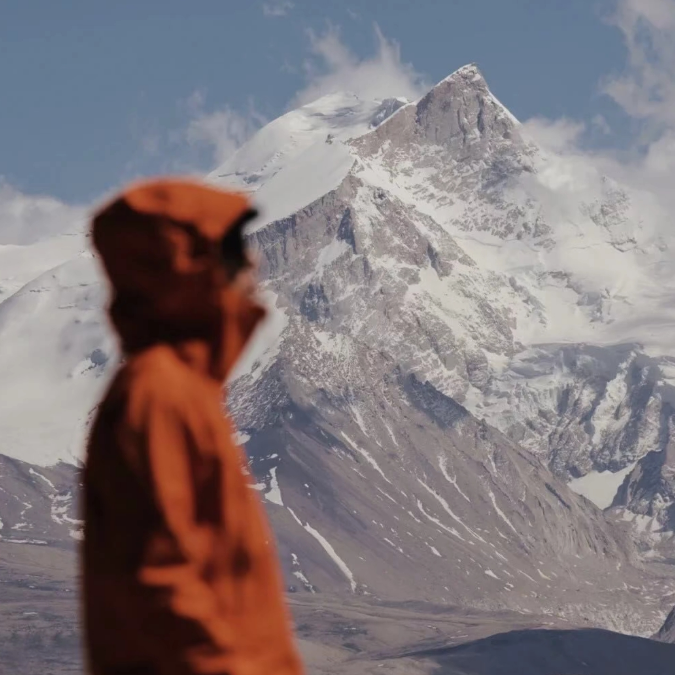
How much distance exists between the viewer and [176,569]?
186 inches

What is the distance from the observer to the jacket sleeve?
184 inches

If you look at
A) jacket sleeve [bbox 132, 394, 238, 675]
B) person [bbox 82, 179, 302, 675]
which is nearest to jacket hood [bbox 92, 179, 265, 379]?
person [bbox 82, 179, 302, 675]

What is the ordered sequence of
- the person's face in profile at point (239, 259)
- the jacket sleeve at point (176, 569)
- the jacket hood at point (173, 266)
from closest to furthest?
the jacket sleeve at point (176, 569) → the jacket hood at point (173, 266) → the person's face in profile at point (239, 259)

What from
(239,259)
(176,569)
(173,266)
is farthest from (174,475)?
(239,259)

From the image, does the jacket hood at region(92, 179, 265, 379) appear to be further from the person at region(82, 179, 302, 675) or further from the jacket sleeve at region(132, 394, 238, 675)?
the jacket sleeve at region(132, 394, 238, 675)

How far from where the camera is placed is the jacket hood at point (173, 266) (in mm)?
4898

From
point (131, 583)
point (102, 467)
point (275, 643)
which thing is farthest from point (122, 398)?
point (275, 643)

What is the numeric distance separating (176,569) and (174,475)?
26 cm

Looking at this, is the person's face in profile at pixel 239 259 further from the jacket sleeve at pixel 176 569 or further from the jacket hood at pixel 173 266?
the jacket sleeve at pixel 176 569

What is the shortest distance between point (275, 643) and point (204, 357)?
86cm

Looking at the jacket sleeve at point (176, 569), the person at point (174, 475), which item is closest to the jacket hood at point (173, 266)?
the person at point (174, 475)

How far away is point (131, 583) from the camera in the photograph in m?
4.71

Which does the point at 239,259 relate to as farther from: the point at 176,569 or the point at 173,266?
the point at 176,569

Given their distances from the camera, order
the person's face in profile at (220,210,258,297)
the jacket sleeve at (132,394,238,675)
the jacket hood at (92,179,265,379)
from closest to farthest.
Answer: the jacket sleeve at (132,394,238,675) → the jacket hood at (92,179,265,379) → the person's face in profile at (220,210,258,297)
